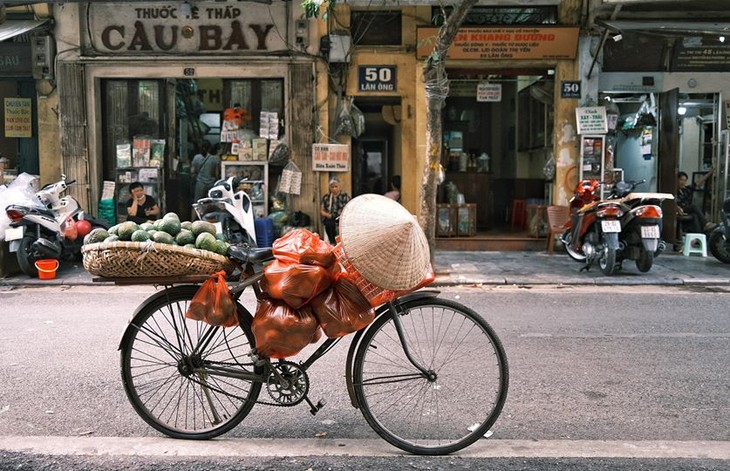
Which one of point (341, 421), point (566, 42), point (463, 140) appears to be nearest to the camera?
point (341, 421)

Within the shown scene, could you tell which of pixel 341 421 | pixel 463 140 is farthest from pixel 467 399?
pixel 463 140

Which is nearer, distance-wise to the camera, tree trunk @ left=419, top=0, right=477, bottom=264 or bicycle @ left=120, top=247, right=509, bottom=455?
bicycle @ left=120, top=247, right=509, bottom=455

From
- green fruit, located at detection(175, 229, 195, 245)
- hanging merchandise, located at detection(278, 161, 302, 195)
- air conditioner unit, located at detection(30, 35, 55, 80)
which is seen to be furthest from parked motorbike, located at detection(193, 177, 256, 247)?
green fruit, located at detection(175, 229, 195, 245)

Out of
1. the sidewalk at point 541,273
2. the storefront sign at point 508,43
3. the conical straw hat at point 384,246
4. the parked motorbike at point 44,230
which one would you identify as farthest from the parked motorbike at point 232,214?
the conical straw hat at point 384,246

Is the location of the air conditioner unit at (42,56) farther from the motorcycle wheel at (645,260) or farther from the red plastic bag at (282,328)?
the red plastic bag at (282,328)

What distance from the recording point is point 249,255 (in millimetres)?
3600

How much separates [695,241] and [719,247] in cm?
82

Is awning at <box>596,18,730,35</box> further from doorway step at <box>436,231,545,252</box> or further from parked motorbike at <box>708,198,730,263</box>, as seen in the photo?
doorway step at <box>436,231,545,252</box>

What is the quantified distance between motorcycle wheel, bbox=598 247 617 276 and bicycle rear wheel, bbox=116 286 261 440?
7.77 metres

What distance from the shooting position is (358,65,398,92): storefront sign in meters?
13.3

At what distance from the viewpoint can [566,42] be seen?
13.0 meters

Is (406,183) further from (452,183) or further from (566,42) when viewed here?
(566,42)

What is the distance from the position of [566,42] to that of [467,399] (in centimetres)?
1048

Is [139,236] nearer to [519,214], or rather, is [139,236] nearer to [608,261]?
[608,261]
